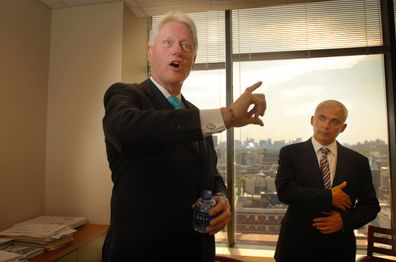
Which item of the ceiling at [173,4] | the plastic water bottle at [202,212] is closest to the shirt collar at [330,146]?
the plastic water bottle at [202,212]

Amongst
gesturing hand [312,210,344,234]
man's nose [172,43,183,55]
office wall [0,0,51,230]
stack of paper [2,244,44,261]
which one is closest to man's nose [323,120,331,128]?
gesturing hand [312,210,344,234]

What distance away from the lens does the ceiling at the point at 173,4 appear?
2592mm

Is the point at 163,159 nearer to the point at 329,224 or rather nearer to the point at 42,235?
the point at 329,224

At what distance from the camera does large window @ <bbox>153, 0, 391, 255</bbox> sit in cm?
279

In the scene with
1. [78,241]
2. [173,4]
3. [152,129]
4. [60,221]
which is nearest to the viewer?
[152,129]

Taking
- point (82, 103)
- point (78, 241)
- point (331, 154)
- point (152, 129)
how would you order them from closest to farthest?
point (152, 129) < point (331, 154) < point (78, 241) < point (82, 103)

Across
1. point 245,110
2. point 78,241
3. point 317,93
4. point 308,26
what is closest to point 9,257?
point 78,241

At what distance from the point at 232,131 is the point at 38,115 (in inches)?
74.7

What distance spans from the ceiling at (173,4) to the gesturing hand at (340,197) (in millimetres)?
1978

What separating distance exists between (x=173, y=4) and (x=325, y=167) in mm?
2055

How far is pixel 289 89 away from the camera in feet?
9.45

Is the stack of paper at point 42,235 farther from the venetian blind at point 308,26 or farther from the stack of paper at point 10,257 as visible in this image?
the venetian blind at point 308,26

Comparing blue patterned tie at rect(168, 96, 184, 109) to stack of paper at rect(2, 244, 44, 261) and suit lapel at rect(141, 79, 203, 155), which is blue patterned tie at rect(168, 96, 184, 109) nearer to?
suit lapel at rect(141, 79, 203, 155)

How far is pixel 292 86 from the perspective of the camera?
2.88 metres
